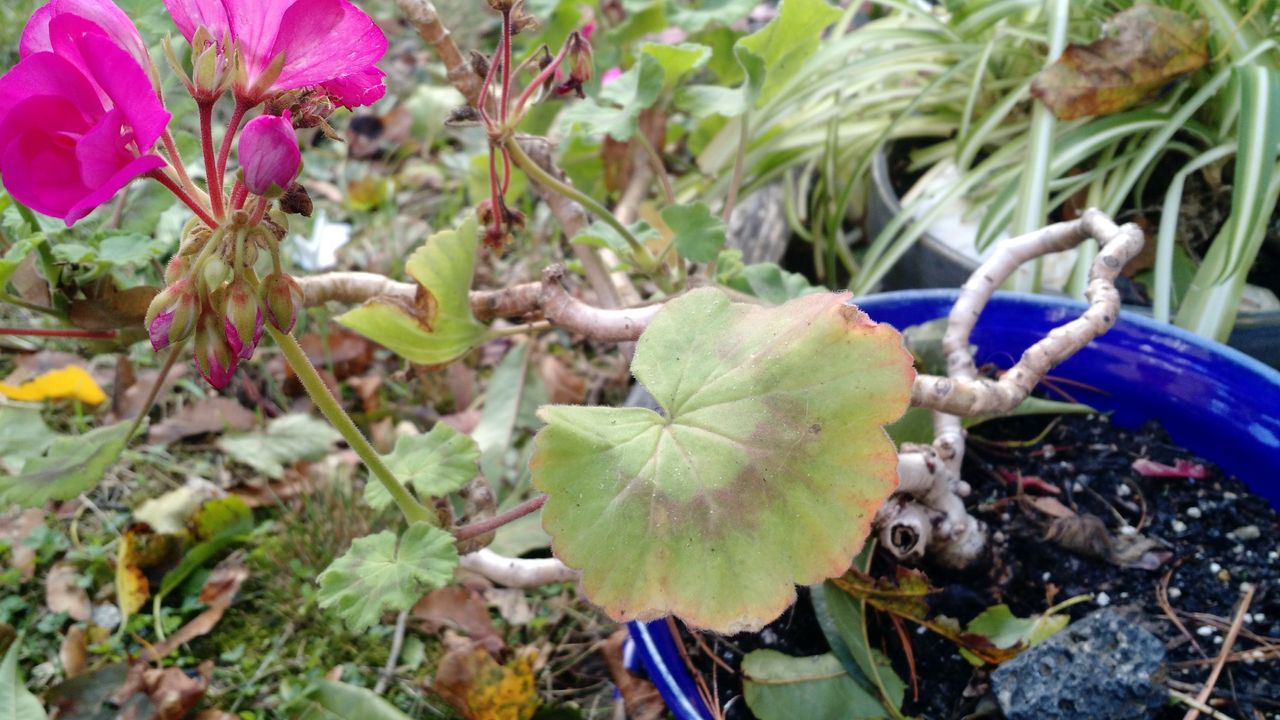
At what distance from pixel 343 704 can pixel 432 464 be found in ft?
1.28

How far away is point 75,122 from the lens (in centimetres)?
57

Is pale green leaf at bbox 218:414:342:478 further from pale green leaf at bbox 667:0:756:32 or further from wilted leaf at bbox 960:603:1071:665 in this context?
wilted leaf at bbox 960:603:1071:665

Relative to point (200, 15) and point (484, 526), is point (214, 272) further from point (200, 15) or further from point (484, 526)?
point (484, 526)

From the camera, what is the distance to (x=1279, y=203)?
4.80 ft

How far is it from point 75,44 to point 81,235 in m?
0.91

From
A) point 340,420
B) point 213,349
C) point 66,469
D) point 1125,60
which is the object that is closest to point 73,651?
point 66,469

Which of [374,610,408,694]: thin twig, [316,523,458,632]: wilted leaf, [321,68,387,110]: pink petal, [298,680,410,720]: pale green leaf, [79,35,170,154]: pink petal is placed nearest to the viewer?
[79,35,170,154]: pink petal

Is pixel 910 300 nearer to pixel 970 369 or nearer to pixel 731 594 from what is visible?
pixel 970 369

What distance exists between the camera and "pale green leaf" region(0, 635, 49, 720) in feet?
3.68

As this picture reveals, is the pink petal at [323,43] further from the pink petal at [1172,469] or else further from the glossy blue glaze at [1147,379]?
the pink petal at [1172,469]

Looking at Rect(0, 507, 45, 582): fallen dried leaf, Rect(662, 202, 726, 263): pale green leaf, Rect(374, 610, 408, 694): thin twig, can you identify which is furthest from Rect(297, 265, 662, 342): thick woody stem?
Rect(0, 507, 45, 582): fallen dried leaf

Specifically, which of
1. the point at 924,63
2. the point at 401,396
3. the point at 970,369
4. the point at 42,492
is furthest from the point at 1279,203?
the point at 42,492

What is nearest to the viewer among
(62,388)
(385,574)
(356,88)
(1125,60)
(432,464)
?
(356,88)

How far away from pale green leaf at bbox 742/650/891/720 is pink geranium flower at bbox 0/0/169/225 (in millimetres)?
706
